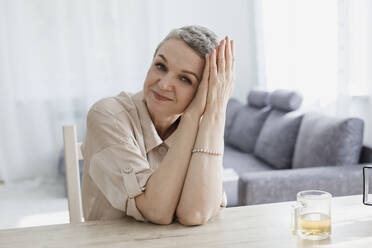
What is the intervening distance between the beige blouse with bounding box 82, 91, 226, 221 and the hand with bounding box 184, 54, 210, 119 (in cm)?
15

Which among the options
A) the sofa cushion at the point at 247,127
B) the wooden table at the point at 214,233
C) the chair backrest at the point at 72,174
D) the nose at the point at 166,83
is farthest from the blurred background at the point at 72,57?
the wooden table at the point at 214,233

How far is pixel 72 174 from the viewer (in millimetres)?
1361

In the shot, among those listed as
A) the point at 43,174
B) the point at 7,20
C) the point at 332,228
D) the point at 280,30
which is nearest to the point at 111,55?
the point at 7,20

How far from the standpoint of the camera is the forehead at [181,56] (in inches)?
48.5

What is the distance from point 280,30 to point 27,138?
267cm

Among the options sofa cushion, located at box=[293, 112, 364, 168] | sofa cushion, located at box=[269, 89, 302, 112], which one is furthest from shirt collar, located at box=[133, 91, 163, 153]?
sofa cushion, located at box=[269, 89, 302, 112]

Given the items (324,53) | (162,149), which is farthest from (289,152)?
(162,149)

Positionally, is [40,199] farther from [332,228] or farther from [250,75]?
[332,228]

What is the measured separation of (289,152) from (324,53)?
29.2 inches

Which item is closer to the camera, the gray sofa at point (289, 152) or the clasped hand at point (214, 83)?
the clasped hand at point (214, 83)

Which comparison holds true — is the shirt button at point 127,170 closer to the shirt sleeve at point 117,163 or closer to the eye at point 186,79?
the shirt sleeve at point 117,163

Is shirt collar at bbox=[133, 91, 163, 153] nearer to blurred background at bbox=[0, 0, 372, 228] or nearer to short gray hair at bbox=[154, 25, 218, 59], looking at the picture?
short gray hair at bbox=[154, 25, 218, 59]

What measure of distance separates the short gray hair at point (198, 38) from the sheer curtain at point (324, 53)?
1611 millimetres

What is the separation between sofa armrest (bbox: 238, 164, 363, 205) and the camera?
6.83 ft
